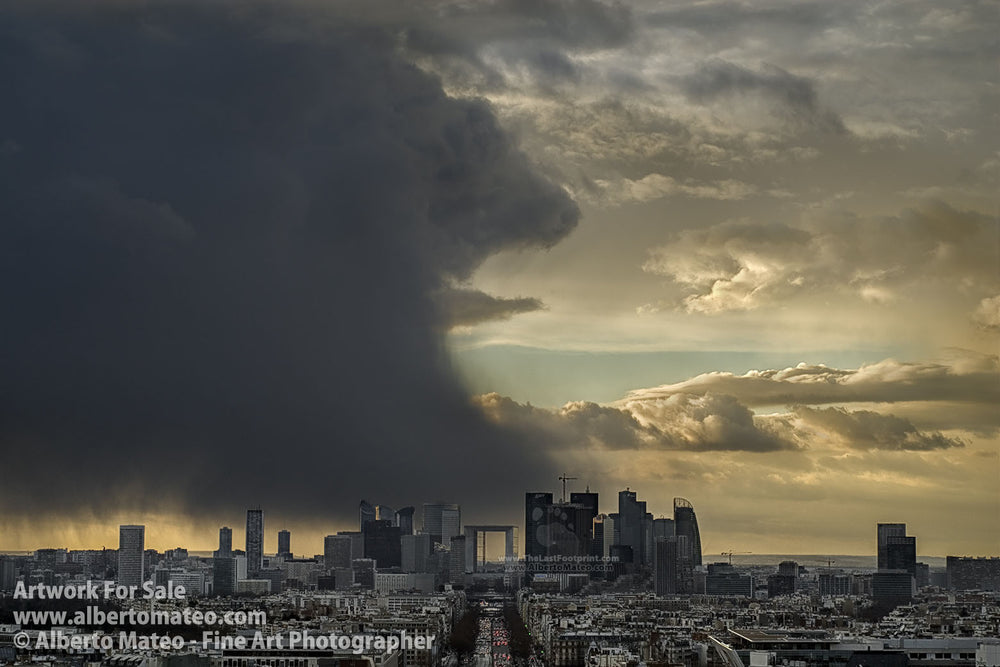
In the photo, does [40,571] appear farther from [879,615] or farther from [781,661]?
[781,661]

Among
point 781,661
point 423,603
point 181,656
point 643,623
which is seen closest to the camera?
point 181,656

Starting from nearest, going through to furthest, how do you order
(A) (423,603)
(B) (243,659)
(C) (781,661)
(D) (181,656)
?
(D) (181,656)
(B) (243,659)
(C) (781,661)
(A) (423,603)

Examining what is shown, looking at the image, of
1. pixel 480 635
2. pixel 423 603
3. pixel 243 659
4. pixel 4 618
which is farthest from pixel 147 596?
pixel 243 659

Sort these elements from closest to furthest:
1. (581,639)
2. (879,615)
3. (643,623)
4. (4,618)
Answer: (4,618)
(581,639)
(643,623)
(879,615)

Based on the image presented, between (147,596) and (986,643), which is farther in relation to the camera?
(147,596)

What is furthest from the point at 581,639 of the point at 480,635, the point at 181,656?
the point at 181,656

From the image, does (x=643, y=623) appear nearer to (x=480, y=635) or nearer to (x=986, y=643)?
(x=480, y=635)

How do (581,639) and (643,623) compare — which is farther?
(643,623)

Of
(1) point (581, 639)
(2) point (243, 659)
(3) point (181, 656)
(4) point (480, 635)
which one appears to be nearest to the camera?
(3) point (181, 656)

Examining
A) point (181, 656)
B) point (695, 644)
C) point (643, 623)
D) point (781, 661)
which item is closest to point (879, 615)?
point (643, 623)
